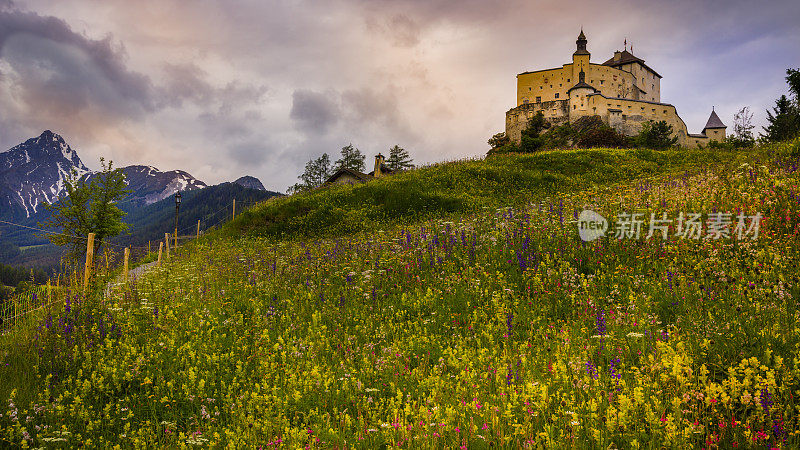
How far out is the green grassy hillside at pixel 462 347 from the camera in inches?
146

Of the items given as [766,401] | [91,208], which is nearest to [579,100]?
[91,208]

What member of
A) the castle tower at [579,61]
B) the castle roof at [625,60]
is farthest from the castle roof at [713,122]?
the castle tower at [579,61]

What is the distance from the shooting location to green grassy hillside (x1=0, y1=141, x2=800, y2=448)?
3705 mm

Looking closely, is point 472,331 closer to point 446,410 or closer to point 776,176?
point 446,410

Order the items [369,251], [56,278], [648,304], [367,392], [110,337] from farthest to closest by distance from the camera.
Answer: [369,251] → [56,278] → [110,337] → [648,304] → [367,392]

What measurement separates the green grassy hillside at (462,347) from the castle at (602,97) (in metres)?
97.5

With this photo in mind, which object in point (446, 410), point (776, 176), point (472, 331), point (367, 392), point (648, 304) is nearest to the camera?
point (446, 410)

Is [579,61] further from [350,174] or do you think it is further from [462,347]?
[462,347]

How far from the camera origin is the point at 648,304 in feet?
18.8

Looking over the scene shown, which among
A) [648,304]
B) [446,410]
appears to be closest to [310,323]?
[446,410]

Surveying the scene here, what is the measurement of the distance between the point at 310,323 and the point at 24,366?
3877mm

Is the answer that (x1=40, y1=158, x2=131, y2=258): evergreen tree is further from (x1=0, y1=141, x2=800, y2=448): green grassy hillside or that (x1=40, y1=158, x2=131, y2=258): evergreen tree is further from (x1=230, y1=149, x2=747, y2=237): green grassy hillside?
(x1=0, y1=141, x2=800, y2=448): green grassy hillside

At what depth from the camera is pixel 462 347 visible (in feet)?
19.0

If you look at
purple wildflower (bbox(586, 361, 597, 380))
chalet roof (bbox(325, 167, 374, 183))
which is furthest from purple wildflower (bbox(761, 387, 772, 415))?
chalet roof (bbox(325, 167, 374, 183))
